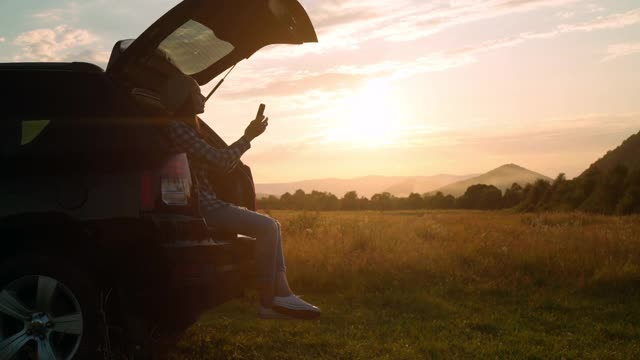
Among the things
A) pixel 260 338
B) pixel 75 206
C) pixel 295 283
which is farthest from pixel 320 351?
pixel 295 283

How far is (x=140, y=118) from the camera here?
4.84m

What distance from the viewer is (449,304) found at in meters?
8.83

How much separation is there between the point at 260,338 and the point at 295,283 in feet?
11.6

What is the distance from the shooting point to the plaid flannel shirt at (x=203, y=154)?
5.22 meters

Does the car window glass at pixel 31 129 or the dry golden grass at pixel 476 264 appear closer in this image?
the car window glass at pixel 31 129

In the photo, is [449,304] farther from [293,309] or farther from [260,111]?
[260,111]

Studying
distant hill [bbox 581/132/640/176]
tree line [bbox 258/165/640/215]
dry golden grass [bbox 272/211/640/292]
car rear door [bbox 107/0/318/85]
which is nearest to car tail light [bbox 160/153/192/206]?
car rear door [bbox 107/0/318/85]

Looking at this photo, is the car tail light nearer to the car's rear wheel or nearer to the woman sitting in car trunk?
the woman sitting in car trunk

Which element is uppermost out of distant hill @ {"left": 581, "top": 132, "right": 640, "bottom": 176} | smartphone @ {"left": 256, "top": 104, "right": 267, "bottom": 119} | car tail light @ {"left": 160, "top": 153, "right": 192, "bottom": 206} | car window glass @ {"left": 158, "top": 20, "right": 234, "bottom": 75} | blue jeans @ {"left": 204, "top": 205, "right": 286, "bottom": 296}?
distant hill @ {"left": 581, "top": 132, "right": 640, "bottom": 176}

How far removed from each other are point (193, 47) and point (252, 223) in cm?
169

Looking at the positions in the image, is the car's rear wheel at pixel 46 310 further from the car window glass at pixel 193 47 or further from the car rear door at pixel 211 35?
the car window glass at pixel 193 47

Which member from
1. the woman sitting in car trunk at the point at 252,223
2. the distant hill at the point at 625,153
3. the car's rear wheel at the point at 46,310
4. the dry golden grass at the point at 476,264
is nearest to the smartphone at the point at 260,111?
the woman sitting in car trunk at the point at 252,223

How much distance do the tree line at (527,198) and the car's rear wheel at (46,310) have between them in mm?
32434

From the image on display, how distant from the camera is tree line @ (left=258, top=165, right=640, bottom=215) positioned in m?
47.0
